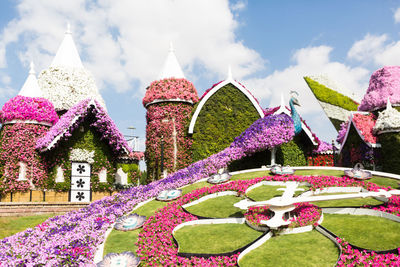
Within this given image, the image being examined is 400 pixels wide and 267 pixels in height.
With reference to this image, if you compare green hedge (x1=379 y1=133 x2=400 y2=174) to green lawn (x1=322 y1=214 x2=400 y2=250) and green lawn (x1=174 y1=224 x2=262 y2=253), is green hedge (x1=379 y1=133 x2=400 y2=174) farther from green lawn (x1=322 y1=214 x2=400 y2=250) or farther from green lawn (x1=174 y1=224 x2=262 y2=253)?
green lawn (x1=174 y1=224 x2=262 y2=253)

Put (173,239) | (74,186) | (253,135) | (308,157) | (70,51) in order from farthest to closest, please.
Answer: (70,51)
(308,157)
(74,186)
(253,135)
(173,239)

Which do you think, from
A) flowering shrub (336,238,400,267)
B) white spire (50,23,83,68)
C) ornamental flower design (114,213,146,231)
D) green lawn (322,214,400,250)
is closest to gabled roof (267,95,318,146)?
green lawn (322,214,400,250)

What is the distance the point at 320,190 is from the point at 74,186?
15.3 metres

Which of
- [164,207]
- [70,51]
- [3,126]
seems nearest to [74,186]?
[3,126]

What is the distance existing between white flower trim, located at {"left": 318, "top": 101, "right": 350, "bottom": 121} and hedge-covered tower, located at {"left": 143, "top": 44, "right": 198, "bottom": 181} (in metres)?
17.4

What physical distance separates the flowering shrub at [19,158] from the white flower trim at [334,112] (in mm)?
27231

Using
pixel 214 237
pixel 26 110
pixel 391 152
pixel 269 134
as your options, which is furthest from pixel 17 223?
pixel 391 152

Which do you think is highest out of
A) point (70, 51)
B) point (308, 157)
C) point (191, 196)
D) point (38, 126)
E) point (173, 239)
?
point (70, 51)

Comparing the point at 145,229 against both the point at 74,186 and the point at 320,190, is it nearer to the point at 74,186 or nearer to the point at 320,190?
the point at 320,190

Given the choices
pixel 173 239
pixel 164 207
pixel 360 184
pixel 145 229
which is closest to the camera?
pixel 173 239

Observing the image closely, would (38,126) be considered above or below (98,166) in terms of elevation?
above

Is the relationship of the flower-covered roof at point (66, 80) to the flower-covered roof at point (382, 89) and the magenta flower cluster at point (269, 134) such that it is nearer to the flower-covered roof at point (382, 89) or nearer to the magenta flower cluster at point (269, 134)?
the magenta flower cluster at point (269, 134)

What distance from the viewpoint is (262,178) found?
44.2 feet

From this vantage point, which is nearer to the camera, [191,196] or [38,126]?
[191,196]
